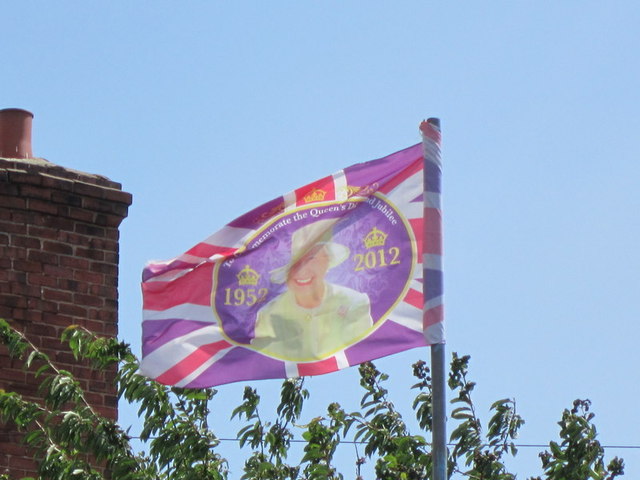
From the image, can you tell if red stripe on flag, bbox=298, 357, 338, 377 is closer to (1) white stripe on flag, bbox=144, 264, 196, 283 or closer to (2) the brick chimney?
(1) white stripe on flag, bbox=144, 264, 196, 283

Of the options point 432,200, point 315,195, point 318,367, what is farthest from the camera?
point 315,195

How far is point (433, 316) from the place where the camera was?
7812 mm

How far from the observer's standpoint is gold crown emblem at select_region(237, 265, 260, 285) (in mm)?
8844

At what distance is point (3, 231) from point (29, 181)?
0.37 metres

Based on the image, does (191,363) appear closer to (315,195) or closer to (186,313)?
(186,313)

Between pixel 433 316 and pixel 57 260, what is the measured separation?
3158 mm

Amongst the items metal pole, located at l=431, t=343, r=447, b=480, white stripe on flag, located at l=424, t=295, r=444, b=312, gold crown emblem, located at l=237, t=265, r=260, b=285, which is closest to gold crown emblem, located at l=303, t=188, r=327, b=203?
gold crown emblem, located at l=237, t=265, r=260, b=285

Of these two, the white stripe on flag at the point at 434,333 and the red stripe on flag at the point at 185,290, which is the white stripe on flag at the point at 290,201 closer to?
the red stripe on flag at the point at 185,290

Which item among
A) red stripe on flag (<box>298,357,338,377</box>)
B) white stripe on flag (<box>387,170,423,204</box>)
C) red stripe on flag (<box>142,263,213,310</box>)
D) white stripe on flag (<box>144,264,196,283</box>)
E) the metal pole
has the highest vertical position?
white stripe on flag (<box>387,170,423,204</box>)

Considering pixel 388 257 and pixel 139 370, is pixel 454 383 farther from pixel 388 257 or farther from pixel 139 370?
pixel 139 370

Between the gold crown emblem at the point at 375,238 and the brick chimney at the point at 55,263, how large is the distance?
7.55 feet

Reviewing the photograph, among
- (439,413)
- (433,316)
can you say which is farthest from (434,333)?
(439,413)

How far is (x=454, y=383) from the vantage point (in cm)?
843

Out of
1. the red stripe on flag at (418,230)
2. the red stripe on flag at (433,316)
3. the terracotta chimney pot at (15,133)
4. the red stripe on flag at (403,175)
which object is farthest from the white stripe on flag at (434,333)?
the terracotta chimney pot at (15,133)
